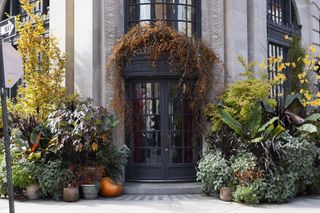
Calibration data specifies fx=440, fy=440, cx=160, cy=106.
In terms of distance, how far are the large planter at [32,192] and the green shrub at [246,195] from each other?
4783 millimetres

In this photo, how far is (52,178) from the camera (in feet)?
34.5

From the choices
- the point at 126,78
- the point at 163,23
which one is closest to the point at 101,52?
the point at 126,78

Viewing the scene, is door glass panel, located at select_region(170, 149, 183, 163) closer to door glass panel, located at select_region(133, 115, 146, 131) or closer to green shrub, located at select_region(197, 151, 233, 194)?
door glass panel, located at select_region(133, 115, 146, 131)

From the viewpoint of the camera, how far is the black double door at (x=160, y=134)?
12.3 m

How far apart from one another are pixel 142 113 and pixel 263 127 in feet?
11.5

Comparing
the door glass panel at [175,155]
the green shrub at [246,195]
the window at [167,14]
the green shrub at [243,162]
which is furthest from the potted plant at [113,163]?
the window at [167,14]

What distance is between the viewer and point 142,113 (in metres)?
12.4

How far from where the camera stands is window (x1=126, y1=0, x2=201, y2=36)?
1259 cm

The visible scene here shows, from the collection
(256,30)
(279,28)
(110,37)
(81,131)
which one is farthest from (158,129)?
(279,28)

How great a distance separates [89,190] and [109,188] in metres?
0.54

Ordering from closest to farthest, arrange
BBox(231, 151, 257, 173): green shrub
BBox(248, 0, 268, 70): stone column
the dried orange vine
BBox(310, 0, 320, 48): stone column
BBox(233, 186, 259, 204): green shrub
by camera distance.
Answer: BBox(233, 186, 259, 204): green shrub
BBox(231, 151, 257, 173): green shrub
the dried orange vine
BBox(248, 0, 268, 70): stone column
BBox(310, 0, 320, 48): stone column

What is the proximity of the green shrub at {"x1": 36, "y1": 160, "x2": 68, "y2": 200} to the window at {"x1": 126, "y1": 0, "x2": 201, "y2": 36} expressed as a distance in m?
4.58

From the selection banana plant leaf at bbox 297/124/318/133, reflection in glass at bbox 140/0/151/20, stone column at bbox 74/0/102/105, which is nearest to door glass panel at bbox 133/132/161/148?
stone column at bbox 74/0/102/105

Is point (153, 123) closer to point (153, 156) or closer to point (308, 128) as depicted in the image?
point (153, 156)
